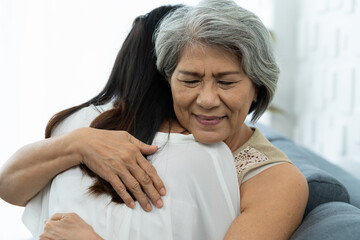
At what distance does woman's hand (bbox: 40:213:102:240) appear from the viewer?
1082 mm

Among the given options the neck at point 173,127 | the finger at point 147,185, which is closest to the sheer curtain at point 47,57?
the neck at point 173,127

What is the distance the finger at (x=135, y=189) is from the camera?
1104 mm

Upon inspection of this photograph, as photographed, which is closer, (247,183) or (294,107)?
(247,183)

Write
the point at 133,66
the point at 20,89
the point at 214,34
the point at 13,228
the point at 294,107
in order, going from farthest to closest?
the point at 294,107 < the point at 20,89 < the point at 13,228 < the point at 133,66 < the point at 214,34

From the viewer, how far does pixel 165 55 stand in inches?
50.3

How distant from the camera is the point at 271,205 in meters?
1.17

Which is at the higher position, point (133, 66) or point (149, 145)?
point (133, 66)

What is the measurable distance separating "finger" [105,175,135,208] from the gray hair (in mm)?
373

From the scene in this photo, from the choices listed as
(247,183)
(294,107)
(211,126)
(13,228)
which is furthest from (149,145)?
(294,107)

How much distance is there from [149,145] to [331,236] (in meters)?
0.52

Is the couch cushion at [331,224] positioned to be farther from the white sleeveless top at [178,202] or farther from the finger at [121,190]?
the finger at [121,190]

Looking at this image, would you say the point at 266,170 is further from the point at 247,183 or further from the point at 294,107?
the point at 294,107

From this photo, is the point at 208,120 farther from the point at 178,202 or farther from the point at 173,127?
the point at 178,202

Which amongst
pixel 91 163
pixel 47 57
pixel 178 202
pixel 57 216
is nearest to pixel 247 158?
pixel 178 202
